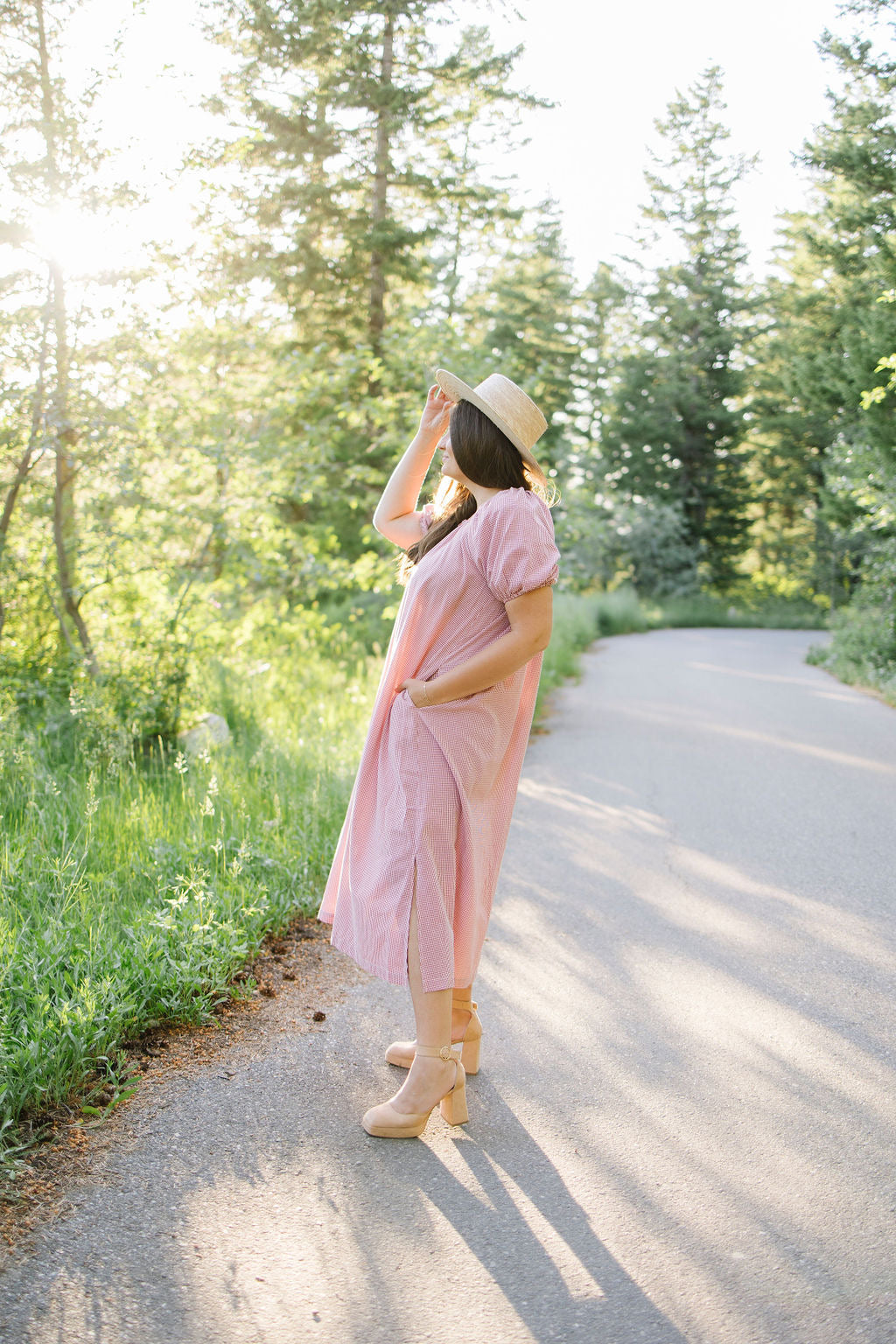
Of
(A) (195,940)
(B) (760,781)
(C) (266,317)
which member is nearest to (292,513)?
(C) (266,317)

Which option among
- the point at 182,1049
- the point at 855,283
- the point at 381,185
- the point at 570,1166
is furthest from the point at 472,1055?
the point at 855,283

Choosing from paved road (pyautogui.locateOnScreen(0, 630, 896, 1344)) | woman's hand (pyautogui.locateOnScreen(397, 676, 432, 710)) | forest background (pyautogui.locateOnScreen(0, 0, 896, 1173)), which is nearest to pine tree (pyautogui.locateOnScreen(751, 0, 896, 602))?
forest background (pyautogui.locateOnScreen(0, 0, 896, 1173))

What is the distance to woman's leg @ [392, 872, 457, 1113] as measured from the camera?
9.68 feet

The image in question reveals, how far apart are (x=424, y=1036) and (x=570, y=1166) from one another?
512 millimetres

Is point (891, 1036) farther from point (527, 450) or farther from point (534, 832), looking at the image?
point (534, 832)

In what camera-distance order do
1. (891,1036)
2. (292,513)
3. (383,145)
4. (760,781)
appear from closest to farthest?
(891,1036) < (760,781) < (383,145) < (292,513)

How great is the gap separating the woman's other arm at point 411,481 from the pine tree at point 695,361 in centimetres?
3690

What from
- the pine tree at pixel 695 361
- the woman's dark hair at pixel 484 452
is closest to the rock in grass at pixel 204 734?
the woman's dark hair at pixel 484 452

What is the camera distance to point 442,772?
2.96m

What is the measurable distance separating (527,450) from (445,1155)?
1.94m

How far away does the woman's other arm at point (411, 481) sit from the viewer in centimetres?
334

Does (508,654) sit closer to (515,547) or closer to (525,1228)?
(515,547)

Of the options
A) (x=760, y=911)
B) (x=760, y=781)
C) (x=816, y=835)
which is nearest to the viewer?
(x=760, y=911)

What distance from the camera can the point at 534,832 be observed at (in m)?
6.30
